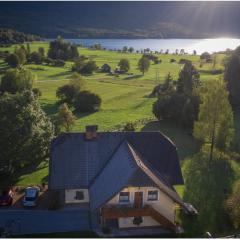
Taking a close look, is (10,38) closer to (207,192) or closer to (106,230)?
(207,192)

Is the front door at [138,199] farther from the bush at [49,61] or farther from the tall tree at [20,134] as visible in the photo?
the bush at [49,61]

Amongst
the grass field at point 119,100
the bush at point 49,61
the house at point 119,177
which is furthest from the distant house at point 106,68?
the house at point 119,177

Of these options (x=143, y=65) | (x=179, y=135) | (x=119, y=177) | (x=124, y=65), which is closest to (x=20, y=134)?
(x=119, y=177)

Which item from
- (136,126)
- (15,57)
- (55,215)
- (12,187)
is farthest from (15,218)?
(15,57)

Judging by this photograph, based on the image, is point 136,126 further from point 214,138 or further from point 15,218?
point 15,218

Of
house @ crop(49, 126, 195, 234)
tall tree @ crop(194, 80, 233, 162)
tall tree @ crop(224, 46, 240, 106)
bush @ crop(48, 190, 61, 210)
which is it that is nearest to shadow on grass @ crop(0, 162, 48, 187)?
bush @ crop(48, 190, 61, 210)
